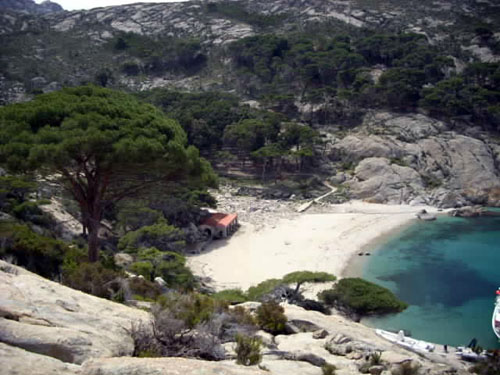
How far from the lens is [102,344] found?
20.8ft

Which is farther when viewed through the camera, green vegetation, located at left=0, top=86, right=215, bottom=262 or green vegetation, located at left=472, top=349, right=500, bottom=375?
green vegetation, located at left=0, top=86, right=215, bottom=262

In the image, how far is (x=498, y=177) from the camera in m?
44.6

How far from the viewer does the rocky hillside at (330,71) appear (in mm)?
46494

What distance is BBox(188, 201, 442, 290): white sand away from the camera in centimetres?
2419

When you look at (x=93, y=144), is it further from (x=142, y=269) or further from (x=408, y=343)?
(x=408, y=343)

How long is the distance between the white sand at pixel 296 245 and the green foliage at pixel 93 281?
10.6m

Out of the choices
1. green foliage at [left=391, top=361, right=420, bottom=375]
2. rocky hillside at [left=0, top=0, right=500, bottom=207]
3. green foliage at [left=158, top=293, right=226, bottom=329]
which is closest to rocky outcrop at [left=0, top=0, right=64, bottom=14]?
rocky hillside at [left=0, top=0, right=500, bottom=207]

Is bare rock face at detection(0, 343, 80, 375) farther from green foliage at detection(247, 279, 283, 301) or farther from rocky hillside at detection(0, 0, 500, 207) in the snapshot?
rocky hillside at detection(0, 0, 500, 207)

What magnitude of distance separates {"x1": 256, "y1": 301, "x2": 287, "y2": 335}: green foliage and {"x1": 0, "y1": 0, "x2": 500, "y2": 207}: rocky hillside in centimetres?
3247

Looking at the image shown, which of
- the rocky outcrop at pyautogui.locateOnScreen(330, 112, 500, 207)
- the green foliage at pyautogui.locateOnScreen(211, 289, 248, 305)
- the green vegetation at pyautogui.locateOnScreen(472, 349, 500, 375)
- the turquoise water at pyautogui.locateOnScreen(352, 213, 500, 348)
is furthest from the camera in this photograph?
the rocky outcrop at pyautogui.locateOnScreen(330, 112, 500, 207)

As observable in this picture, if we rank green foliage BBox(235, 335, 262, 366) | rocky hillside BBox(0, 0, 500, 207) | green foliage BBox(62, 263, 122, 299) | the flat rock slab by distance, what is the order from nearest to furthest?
the flat rock slab, green foliage BBox(235, 335, 262, 366), green foliage BBox(62, 263, 122, 299), rocky hillside BBox(0, 0, 500, 207)

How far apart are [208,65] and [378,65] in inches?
1114

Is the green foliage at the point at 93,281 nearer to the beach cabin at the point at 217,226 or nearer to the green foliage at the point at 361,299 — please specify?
the green foliage at the point at 361,299

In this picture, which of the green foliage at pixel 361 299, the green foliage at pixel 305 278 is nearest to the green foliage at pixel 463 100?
the green foliage at pixel 305 278
